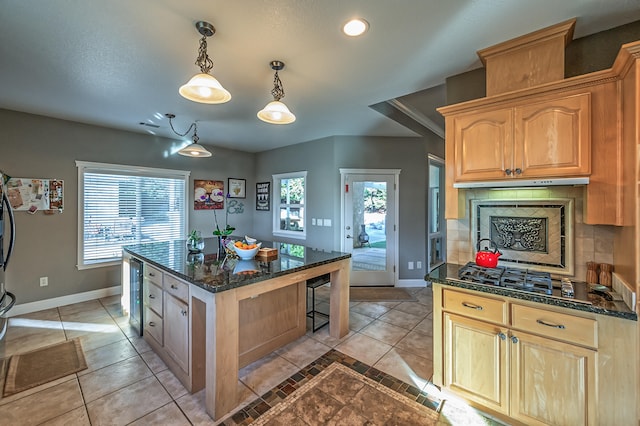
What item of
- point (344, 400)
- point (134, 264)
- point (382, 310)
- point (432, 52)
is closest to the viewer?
point (344, 400)

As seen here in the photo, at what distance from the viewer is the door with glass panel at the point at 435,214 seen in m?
4.75

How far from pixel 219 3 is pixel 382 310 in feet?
11.7

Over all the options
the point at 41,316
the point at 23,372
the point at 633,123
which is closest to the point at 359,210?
the point at 633,123

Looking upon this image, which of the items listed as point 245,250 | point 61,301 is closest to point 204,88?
point 245,250

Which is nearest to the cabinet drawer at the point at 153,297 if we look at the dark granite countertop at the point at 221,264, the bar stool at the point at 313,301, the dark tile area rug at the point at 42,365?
the dark granite countertop at the point at 221,264

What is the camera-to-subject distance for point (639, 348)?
1292 millimetres

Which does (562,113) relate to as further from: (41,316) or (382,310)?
(41,316)

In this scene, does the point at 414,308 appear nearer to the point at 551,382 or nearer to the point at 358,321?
the point at 358,321

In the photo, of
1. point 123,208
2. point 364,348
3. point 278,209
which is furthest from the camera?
point 278,209

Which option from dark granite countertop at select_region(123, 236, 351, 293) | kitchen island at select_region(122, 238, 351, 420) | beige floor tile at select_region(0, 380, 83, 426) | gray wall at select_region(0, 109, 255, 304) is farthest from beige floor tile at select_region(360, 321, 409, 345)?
gray wall at select_region(0, 109, 255, 304)

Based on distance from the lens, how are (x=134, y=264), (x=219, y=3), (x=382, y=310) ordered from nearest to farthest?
(x=219, y=3) → (x=134, y=264) → (x=382, y=310)

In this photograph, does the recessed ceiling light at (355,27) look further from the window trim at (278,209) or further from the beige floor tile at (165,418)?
the window trim at (278,209)

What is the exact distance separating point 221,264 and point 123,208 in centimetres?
315

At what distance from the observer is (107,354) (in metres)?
2.47
